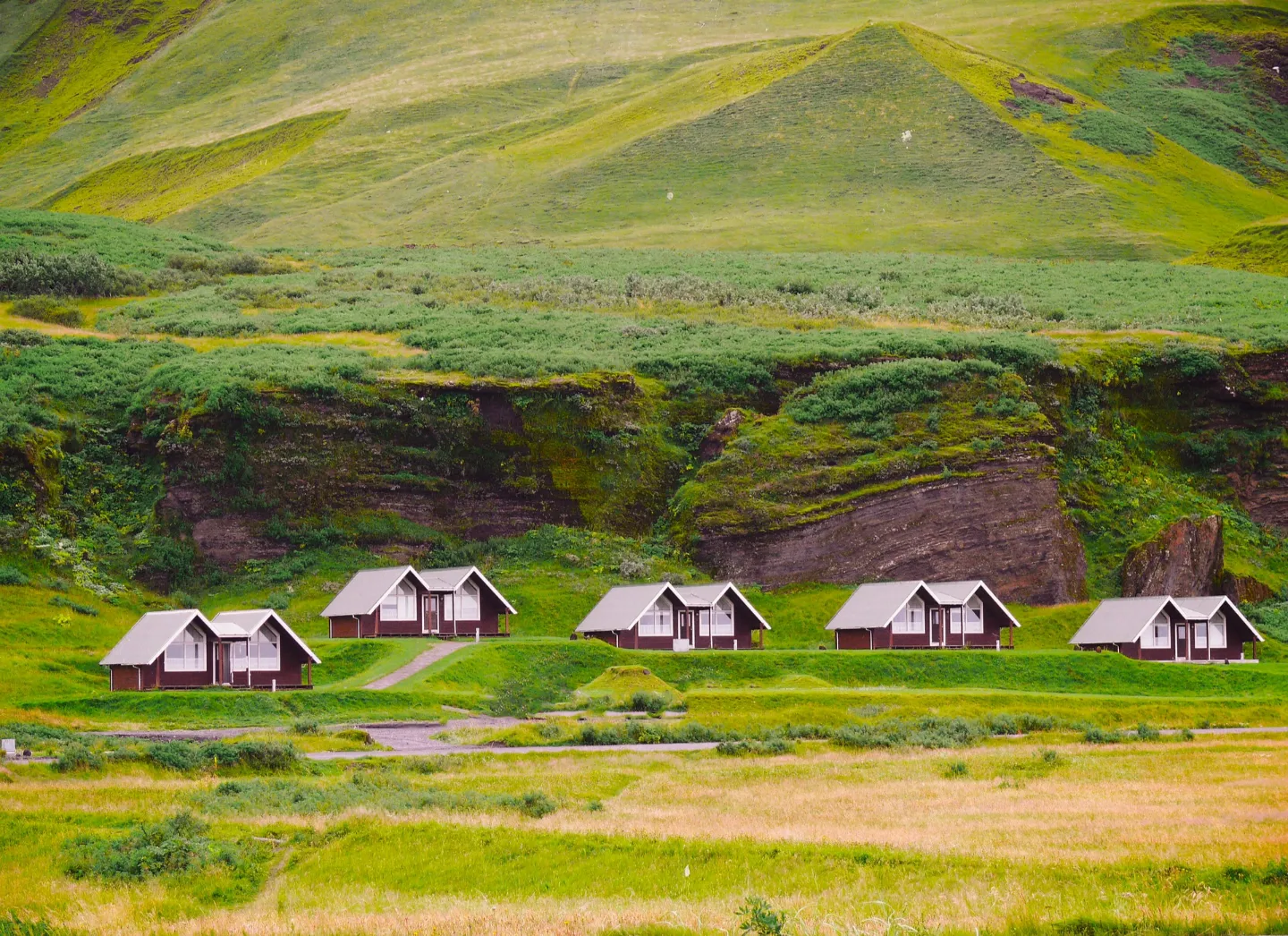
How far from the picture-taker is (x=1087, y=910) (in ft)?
55.8

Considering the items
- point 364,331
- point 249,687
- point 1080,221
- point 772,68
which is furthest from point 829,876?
point 772,68

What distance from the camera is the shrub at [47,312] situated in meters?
101

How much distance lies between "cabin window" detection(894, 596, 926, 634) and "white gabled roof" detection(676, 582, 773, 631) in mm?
6145

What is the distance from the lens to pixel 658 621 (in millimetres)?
65875

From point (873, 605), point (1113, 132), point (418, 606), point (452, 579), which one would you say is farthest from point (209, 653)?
point (1113, 132)

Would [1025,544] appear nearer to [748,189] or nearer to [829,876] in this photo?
[829,876]

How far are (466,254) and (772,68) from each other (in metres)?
62.7

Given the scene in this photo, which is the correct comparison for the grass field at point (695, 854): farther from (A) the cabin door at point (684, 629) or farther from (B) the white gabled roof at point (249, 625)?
(A) the cabin door at point (684, 629)

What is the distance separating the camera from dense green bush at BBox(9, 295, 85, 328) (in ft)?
331

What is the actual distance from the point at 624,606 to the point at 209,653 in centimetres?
1822

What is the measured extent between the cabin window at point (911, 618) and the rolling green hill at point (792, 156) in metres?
74.0

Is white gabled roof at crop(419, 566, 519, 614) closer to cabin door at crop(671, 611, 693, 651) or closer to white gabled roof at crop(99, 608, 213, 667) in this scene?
cabin door at crop(671, 611, 693, 651)

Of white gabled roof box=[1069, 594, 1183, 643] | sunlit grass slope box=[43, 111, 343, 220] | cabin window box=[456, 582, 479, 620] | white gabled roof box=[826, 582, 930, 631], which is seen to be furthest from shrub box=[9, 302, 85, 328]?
white gabled roof box=[1069, 594, 1183, 643]

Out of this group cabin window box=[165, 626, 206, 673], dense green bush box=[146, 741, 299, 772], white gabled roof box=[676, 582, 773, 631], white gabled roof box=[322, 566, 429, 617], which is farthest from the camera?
white gabled roof box=[676, 582, 773, 631]
